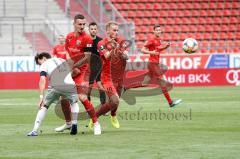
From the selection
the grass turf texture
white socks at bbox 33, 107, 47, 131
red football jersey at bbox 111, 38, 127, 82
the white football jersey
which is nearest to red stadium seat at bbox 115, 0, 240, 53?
the grass turf texture

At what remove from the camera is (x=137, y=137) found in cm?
1344

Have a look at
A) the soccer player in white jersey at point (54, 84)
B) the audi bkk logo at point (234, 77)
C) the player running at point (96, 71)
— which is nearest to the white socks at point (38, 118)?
the soccer player in white jersey at point (54, 84)

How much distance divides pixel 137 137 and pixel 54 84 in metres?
1.83

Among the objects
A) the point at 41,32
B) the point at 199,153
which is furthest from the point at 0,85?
the point at 199,153

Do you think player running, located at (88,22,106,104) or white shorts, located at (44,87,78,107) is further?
player running, located at (88,22,106,104)

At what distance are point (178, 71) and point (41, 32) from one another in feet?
22.9

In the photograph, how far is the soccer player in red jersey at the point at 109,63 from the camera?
1451cm

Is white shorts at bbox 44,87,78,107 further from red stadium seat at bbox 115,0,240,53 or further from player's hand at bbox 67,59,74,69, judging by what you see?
red stadium seat at bbox 115,0,240,53

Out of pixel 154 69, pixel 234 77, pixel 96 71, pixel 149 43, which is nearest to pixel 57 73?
pixel 96 71

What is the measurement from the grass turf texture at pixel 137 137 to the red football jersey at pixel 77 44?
1501 mm

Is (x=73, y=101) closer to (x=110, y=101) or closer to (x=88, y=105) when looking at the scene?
(x=88, y=105)

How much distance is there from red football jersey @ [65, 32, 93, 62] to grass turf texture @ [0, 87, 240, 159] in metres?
1.50

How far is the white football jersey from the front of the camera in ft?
45.2

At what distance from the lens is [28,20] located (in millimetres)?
38406
